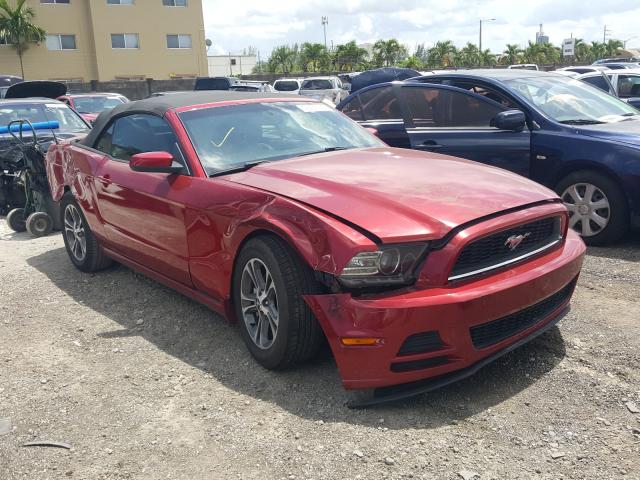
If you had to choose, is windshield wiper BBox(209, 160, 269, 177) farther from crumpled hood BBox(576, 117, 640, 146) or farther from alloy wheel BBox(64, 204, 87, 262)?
crumpled hood BBox(576, 117, 640, 146)

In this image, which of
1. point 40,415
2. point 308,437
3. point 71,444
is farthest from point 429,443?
point 40,415

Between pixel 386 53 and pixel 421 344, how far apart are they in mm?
56309

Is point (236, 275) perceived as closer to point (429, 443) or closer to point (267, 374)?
point (267, 374)

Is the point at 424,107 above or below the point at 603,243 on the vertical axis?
above

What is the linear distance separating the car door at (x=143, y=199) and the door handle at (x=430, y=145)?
314 cm

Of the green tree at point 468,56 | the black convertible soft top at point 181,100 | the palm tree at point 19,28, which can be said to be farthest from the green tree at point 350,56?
the black convertible soft top at point 181,100

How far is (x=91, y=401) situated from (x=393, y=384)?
1.66 meters

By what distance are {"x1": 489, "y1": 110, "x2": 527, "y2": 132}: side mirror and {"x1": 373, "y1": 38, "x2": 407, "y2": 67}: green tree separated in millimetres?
52135

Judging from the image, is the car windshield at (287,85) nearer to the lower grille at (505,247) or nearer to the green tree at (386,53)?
the lower grille at (505,247)

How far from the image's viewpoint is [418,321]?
293 cm

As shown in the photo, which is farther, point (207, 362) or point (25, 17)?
point (25, 17)

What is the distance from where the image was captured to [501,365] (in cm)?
353

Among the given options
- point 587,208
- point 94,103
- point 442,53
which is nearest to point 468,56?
point 442,53

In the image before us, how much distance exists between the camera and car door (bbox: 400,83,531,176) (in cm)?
627
